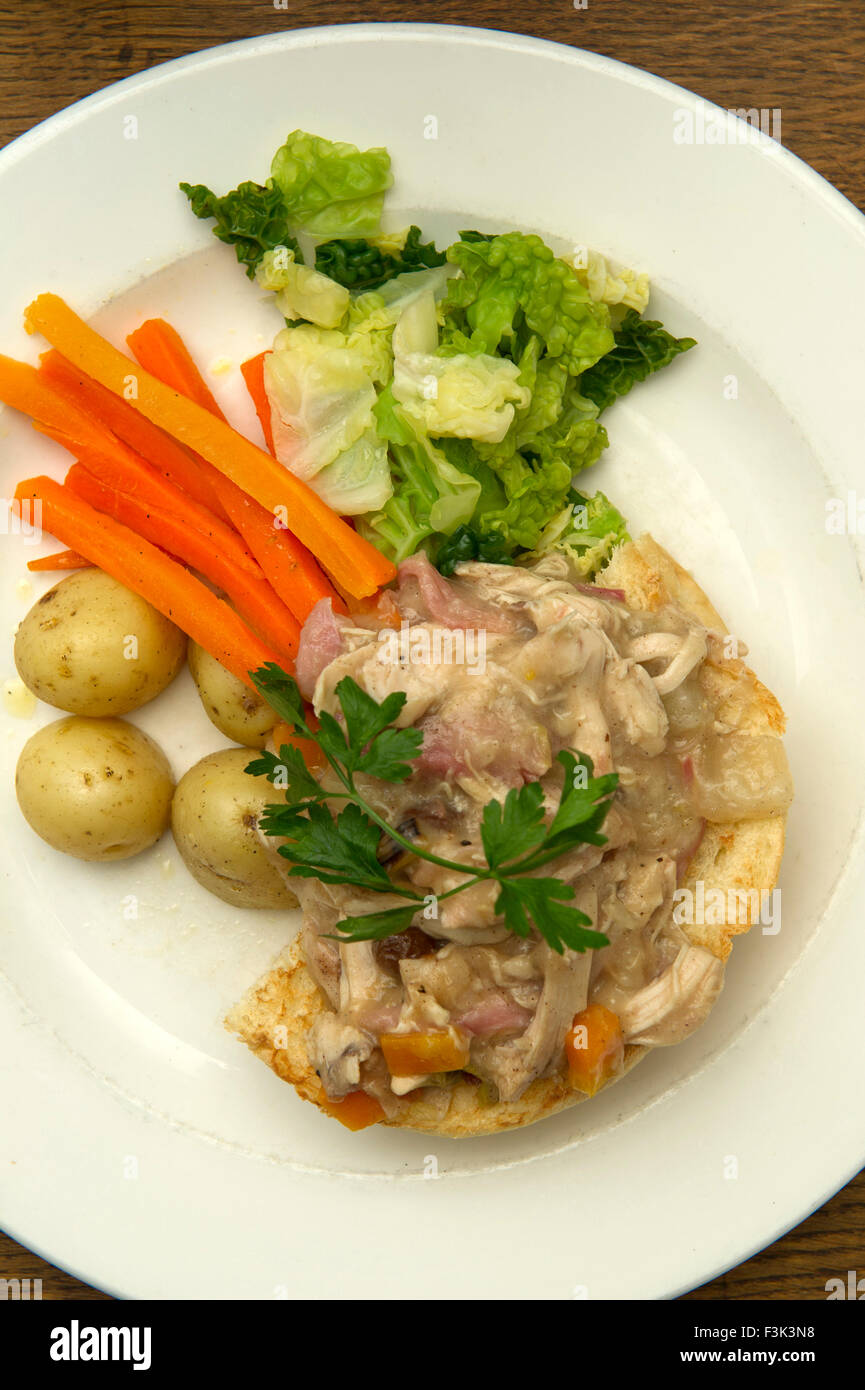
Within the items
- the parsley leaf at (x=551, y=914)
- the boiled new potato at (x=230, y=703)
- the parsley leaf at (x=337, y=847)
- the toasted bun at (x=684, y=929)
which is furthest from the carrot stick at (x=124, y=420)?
the parsley leaf at (x=551, y=914)

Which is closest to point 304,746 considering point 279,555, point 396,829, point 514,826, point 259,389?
point 396,829

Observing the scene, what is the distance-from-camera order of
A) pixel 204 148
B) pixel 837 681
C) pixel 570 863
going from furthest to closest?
1. pixel 837 681
2. pixel 204 148
3. pixel 570 863

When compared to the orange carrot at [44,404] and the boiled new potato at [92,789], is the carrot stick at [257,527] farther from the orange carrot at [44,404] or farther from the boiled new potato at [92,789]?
the boiled new potato at [92,789]

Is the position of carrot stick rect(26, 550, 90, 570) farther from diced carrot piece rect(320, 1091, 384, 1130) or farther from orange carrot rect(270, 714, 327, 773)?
diced carrot piece rect(320, 1091, 384, 1130)

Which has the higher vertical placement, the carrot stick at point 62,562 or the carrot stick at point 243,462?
the carrot stick at point 243,462
